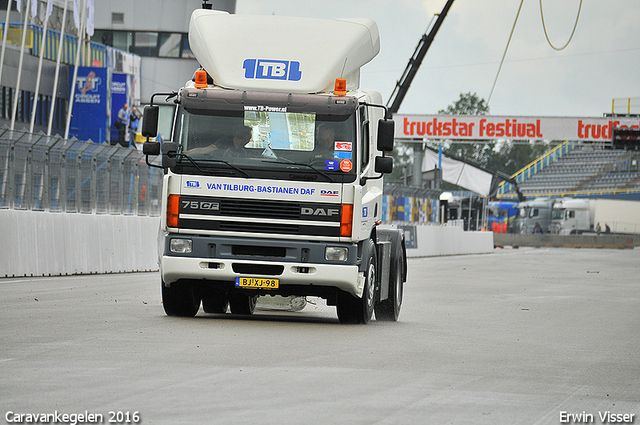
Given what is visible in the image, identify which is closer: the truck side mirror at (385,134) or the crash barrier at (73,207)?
the truck side mirror at (385,134)

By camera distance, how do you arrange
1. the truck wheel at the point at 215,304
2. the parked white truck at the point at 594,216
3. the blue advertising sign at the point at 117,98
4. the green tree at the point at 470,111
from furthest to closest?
the green tree at the point at 470,111 → the parked white truck at the point at 594,216 → the blue advertising sign at the point at 117,98 → the truck wheel at the point at 215,304

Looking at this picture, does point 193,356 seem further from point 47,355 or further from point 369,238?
point 369,238

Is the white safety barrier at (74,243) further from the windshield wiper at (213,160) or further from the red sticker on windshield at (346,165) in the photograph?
the red sticker on windshield at (346,165)

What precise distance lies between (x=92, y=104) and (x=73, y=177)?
32.9 m

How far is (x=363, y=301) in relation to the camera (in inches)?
484

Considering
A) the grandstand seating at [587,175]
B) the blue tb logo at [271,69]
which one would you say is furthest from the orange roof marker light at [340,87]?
the grandstand seating at [587,175]

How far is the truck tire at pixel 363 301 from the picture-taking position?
40.0 feet

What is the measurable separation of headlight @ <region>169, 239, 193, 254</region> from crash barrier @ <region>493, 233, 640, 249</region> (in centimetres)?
5432

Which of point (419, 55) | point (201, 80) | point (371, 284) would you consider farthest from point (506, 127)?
point (201, 80)

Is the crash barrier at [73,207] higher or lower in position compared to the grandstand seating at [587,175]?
lower

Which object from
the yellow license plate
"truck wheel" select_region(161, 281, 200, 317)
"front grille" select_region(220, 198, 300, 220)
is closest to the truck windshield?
"front grille" select_region(220, 198, 300, 220)

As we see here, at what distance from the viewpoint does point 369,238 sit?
1228cm

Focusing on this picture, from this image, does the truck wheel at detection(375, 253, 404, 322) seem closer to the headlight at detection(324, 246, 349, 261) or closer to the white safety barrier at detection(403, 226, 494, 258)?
the headlight at detection(324, 246, 349, 261)

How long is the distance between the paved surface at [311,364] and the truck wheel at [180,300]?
23 centimetres
